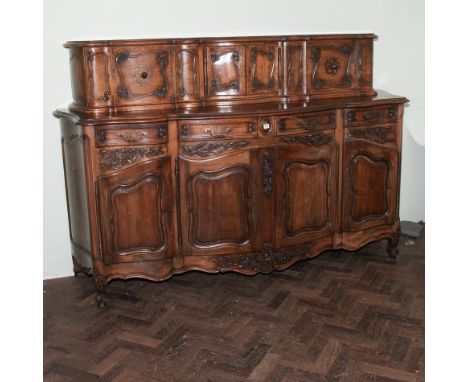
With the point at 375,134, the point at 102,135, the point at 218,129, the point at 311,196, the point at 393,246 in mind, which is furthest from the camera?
the point at 393,246

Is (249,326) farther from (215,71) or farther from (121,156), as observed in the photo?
(215,71)

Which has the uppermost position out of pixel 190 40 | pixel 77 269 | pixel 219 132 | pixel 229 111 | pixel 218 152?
pixel 190 40

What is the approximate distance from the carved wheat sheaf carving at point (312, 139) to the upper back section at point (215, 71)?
1.00 feet

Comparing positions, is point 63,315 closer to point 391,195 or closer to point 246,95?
point 246,95

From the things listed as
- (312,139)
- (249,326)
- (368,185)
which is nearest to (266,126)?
(312,139)

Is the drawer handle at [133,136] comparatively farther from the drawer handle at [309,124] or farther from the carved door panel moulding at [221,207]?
the drawer handle at [309,124]

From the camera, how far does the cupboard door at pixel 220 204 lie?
10.6 feet

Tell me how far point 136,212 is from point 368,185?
1496mm

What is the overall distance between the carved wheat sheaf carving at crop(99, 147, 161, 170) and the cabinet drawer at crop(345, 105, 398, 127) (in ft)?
4.01

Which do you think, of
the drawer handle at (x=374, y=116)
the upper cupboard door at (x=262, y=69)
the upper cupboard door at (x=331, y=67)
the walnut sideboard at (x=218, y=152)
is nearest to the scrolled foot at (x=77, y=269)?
the walnut sideboard at (x=218, y=152)

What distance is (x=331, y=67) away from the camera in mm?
3658

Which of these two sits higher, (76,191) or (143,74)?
(143,74)
